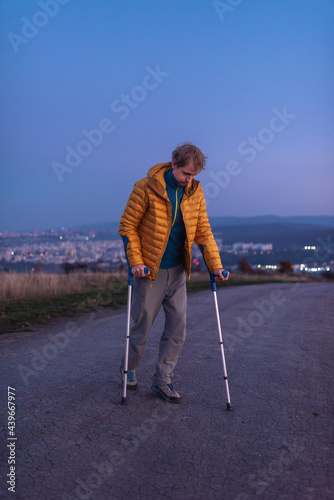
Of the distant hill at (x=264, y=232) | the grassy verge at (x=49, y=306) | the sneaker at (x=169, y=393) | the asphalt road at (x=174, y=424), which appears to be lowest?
the grassy verge at (x=49, y=306)

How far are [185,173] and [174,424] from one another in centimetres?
210

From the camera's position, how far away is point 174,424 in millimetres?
3750

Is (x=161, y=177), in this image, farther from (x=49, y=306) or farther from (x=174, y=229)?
(x=49, y=306)

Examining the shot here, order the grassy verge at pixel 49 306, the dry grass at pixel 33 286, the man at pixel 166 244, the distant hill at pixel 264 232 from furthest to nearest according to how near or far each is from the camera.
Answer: the distant hill at pixel 264 232 < the dry grass at pixel 33 286 < the grassy verge at pixel 49 306 < the man at pixel 166 244

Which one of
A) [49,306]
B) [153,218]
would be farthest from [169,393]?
Result: [49,306]

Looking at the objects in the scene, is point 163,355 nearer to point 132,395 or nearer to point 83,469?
point 132,395

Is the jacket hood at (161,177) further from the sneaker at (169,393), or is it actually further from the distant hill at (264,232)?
the distant hill at (264,232)

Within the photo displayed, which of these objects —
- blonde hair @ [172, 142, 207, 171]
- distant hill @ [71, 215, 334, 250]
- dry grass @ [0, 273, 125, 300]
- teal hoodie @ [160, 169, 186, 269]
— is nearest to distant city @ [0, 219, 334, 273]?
teal hoodie @ [160, 169, 186, 269]

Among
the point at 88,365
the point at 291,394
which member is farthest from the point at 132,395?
the point at 291,394

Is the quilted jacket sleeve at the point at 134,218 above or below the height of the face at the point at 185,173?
below

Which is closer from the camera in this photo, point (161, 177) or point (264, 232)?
point (161, 177)

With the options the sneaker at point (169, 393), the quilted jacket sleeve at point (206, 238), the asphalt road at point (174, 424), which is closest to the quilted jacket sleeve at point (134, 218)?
the quilted jacket sleeve at point (206, 238)

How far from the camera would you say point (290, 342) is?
6.81 metres

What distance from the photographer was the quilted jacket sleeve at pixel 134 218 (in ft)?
13.7
